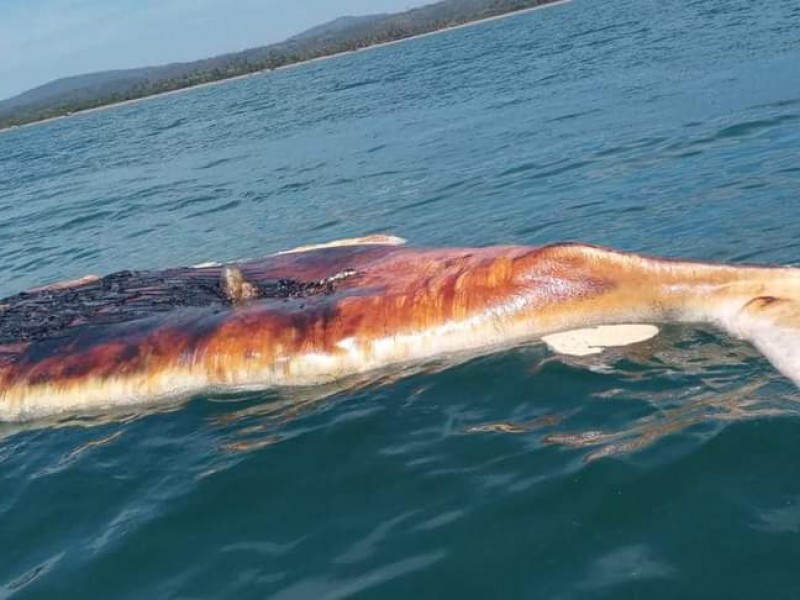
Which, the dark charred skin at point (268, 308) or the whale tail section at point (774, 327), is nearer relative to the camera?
the whale tail section at point (774, 327)

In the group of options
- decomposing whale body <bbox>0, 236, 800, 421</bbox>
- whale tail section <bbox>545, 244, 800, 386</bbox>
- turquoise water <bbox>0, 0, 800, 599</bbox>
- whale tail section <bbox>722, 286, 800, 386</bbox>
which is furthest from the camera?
decomposing whale body <bbox>0, 236, 800, 421</bbox>

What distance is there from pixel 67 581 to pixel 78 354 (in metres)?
3.43

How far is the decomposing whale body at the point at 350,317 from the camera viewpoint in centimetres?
677

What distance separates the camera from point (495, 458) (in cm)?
580

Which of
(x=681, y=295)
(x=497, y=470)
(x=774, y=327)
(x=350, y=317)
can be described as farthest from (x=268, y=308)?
(x=774, y=327)

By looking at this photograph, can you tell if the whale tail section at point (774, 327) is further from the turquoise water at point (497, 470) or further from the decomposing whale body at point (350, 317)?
the turquoise water at point (497, 470)

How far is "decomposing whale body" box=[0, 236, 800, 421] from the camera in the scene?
6.77 m

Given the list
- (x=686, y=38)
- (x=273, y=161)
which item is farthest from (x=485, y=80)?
(x=273, y=161)

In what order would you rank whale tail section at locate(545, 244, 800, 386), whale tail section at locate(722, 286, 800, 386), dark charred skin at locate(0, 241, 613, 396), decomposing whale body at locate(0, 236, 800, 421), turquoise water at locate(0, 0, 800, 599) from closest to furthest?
turquoise water at locate(0, 0, 800, 599)
whale tail section at locate(722, 286, 800, 386)
whale tail section at locate(545, 244, 800, 386)
decomposing whale body at locate(0, 236, 800, 421)
dark charred skin at locate(0, 241, 613, 396)

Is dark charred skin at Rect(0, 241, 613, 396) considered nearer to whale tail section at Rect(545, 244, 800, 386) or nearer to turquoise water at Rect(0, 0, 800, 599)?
whale tail section at Rect(545, 244, 800, 386)

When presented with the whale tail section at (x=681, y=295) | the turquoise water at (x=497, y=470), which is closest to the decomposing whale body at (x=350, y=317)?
the whale tail section at (x=681, y=295)

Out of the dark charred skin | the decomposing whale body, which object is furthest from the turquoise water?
the dark charred skin

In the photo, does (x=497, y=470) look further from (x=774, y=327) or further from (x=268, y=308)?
(x=268, y=308)

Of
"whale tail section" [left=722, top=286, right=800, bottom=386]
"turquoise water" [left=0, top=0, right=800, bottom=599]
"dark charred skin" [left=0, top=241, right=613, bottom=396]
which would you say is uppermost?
"dark charred skin" [left=0, top=241, right=613, bottom=396]
